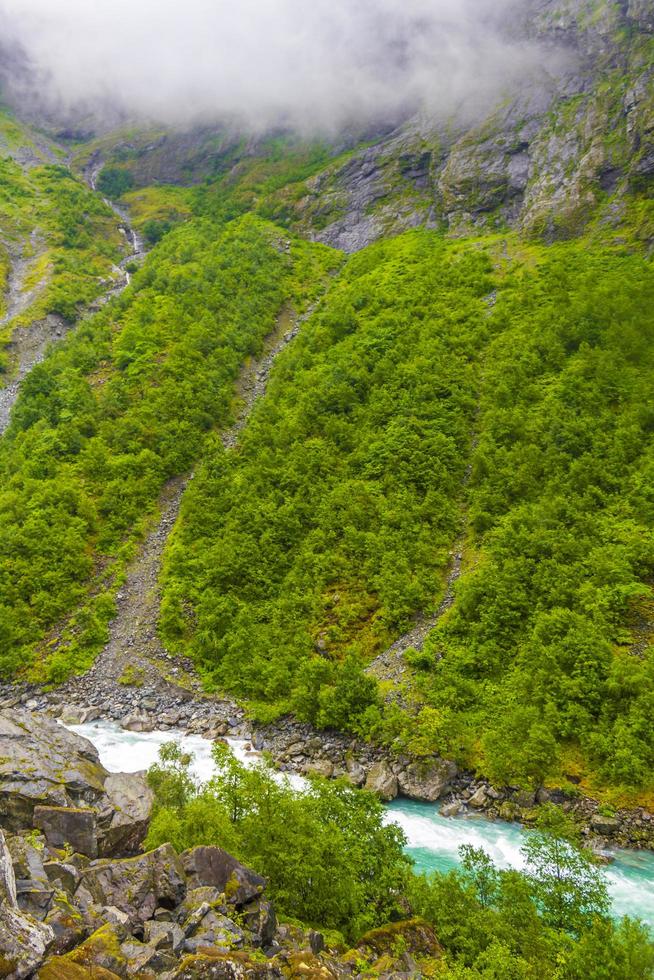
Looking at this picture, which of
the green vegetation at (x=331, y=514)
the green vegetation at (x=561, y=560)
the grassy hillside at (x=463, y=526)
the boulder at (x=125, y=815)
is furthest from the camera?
the green vegetation at (x=331, y=514)

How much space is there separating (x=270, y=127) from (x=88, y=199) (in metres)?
63.0

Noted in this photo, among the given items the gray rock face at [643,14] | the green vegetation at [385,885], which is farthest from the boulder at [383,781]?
the gray rock face at [643,14]

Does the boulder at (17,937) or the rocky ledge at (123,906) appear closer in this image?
the boulder at (17,937)

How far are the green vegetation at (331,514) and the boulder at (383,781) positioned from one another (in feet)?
13.6

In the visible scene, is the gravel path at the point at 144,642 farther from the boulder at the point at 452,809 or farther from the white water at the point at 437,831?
the boulder at the point at 452,809

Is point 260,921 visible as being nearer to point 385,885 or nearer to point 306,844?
point 306,844

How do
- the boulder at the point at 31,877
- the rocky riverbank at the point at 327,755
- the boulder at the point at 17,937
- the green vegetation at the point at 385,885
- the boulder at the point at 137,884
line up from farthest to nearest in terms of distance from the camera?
the rocky riverbank at the point at 327,755 < the green vegetation at the point at 385,885 < the boulder at the point at 137,884 < the boulder at the point at 31,877 < the boulder at the point at 17,937

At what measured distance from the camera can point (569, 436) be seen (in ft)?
189

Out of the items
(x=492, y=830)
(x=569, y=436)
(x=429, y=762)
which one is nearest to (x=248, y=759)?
(x=429, y=762)

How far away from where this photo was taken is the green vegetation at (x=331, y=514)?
52125 millimetres

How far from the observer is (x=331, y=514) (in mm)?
61719

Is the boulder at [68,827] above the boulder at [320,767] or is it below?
above

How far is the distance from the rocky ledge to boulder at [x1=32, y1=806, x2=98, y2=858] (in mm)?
36

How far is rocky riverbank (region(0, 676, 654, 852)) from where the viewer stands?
33.4 metres
